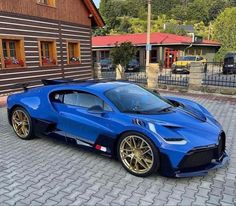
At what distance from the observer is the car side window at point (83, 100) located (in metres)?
4.17

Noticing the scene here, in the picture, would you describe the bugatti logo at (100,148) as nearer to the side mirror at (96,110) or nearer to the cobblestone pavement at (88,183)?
the cobblestone pavement at (88,183)

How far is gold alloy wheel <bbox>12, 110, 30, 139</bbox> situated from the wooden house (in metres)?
6.11

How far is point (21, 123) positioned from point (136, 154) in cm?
285

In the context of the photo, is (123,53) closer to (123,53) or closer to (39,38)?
(123,53)

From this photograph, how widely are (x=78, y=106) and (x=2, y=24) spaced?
8.14m

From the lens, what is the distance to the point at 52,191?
340cm

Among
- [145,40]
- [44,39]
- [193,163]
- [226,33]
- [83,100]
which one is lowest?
[193,163]

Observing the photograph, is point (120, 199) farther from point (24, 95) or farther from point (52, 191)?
point (24, 95)

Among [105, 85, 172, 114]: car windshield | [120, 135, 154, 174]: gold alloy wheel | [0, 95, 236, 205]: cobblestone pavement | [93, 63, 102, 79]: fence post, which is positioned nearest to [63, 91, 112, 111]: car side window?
[105, 85, 172, 114]: car windshield

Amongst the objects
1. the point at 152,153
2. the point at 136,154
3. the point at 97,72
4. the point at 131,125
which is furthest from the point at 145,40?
the point at 152,153

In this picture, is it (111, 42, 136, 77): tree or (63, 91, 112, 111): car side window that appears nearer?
(63, 91, 112, 111): car side window

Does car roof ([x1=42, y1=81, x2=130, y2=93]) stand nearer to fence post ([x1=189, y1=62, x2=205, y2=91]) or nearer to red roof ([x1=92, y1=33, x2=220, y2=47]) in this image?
fence post ([x1=189, y1=62, x2=205, y2=91])

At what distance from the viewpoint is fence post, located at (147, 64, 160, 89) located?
40.4 ft

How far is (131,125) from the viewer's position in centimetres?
372
